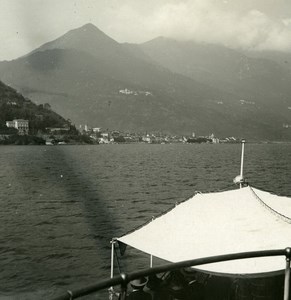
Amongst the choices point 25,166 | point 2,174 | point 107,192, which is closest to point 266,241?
point 107,192

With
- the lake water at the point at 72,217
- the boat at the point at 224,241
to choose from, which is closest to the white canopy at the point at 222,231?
the boat at the point at 224,241

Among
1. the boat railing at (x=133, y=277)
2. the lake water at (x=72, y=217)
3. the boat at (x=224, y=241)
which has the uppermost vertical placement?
the boat railing at (x=133, y=277)

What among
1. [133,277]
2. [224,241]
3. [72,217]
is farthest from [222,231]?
[72,217]

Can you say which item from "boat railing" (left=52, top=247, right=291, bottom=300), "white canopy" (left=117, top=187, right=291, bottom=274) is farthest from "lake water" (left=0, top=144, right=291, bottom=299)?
"boat railing" (left=52, top=247, right=291, bottom=300)

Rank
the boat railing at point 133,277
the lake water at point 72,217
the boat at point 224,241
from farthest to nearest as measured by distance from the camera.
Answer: the lake water at point 72,217, the boat at point 224,241, the boat railing at point 133,277

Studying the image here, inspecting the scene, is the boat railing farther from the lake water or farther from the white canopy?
the lake water

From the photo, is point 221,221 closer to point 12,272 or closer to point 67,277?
point 67,277

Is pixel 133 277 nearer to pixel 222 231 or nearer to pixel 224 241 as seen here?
pixel 224 241

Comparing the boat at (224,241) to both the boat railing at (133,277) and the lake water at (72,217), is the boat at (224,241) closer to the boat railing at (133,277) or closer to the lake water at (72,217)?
the lake water at (72,217)
